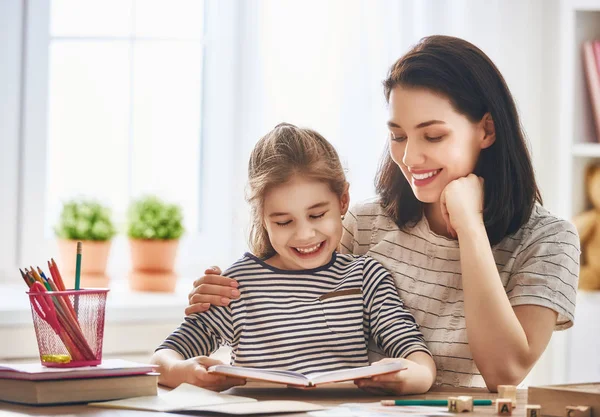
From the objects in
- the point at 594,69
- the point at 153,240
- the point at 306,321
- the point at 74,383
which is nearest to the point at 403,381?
the point at 306,321

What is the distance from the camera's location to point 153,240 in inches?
111

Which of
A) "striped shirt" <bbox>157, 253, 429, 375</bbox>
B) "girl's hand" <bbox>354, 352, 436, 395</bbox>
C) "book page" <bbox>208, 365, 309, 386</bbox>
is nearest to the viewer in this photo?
"book page" <bbox>208, 365, 309, 386</bbox>

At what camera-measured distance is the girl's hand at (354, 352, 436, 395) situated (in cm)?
142

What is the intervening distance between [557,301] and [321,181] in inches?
17.9

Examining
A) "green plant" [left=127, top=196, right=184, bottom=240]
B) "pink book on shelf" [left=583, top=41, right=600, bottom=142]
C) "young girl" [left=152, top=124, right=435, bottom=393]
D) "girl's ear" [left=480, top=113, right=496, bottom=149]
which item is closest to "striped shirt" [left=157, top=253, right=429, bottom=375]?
"young girl" [left=152, top=124, right=435, bottom=393]

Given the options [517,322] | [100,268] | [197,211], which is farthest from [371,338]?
[197,211]

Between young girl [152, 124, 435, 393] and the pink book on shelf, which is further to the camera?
the pink book on shelf

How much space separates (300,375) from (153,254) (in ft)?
5.14

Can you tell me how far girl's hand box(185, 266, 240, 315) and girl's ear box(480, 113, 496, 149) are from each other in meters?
0.52

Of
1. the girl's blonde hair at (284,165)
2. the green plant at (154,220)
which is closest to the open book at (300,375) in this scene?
the girl's blonde hair at (284,165)

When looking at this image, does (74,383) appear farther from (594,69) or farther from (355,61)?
(594,69)

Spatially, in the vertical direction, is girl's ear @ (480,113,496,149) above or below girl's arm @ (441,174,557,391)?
above

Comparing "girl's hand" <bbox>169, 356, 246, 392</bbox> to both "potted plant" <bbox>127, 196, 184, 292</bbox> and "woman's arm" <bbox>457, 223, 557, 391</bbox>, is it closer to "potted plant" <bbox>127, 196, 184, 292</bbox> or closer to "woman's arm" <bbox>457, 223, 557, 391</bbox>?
"woman's arm" <bbox>457, 223, 557, 391</bbox>

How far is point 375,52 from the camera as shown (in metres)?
2.96
